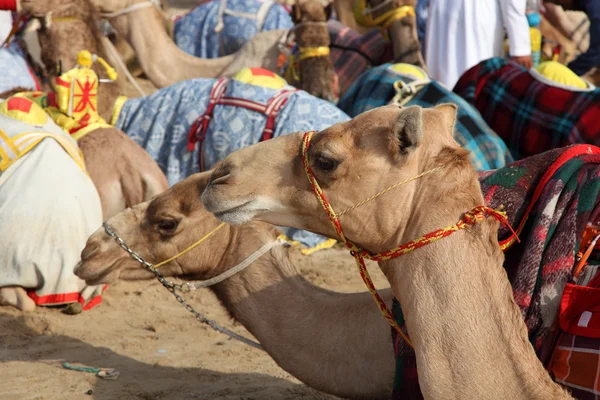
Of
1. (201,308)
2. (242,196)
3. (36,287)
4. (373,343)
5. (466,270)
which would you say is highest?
(242,196)

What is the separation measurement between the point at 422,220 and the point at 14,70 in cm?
507

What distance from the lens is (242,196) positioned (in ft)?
7.36

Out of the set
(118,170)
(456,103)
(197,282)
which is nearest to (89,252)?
(197,282)

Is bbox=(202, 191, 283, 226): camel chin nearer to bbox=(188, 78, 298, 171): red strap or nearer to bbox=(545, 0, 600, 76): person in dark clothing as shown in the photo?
bbox=(188, 78, 298, 171): red strap

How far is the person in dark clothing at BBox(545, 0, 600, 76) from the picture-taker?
→ 6934mm

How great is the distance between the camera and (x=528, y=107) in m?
5.27

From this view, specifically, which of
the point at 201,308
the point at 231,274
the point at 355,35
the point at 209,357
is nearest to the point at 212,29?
the point at 355,35

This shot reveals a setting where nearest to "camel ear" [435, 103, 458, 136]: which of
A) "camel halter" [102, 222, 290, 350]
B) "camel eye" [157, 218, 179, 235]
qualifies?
"camel halter" [102, 222, 290, 350]

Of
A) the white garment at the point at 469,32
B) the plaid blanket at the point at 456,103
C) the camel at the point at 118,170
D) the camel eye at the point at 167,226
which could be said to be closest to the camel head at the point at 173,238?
the camel eye at the point at 167,226

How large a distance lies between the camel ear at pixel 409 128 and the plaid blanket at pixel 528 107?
3.08m

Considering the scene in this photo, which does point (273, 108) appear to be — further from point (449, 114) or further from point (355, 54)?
point (449, 114)

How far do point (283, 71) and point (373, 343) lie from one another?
201 inches

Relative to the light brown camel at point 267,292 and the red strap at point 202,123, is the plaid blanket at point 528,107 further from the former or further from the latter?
the light brown camel at point 267,292

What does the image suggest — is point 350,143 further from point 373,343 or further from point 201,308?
point 201,308
